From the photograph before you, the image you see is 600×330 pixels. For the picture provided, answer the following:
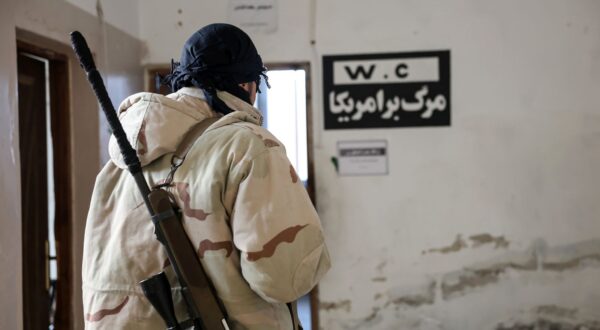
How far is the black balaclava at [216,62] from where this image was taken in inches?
41.8

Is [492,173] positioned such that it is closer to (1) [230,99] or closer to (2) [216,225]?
(1) [230,99]

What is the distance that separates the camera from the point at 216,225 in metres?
0.95

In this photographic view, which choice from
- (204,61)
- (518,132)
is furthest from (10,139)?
(518,132)

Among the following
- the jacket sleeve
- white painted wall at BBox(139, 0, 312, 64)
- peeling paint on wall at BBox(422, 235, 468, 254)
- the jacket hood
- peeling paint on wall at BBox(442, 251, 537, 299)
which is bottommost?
peeling paint on wall at BBox(442, 251, 537, 299)

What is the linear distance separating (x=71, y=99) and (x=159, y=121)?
138 cm

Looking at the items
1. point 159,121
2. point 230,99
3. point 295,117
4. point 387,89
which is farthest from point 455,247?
point 159,121

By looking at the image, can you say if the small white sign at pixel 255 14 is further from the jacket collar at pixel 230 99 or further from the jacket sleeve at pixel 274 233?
the jacket sleeve at pixel 274 233

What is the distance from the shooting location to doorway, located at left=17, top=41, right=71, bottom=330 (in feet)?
6.76

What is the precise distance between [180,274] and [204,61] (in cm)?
39

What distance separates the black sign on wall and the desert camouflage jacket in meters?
1.72

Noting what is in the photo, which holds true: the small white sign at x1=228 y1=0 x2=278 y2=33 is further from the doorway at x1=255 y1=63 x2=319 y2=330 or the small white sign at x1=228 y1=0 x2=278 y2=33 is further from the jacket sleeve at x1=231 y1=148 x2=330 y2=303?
the jacket sleeve at x1=231 y1=148 x2=330 y2=303

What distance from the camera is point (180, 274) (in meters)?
0.96

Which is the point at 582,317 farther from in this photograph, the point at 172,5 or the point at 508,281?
the point at 172,5

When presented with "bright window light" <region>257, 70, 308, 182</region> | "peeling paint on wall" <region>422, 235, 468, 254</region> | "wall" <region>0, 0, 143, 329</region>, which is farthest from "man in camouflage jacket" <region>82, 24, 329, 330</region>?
"bright window light" <region>257, 70, 308, 182</region>
